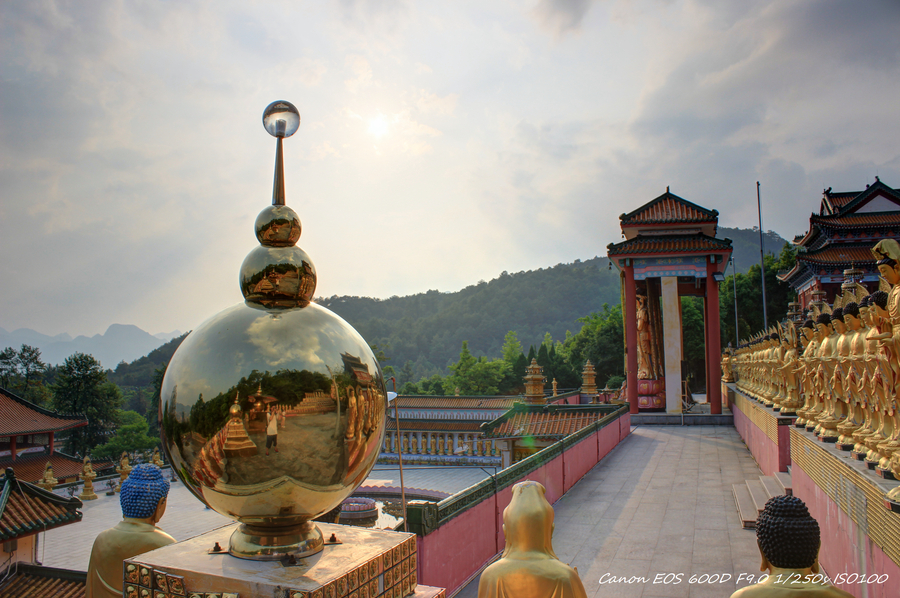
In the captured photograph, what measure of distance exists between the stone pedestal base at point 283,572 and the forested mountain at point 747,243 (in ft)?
536

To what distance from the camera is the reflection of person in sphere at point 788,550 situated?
209 cm

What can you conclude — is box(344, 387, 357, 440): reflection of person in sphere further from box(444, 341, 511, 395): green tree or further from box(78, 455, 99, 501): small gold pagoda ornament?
box(444, 341, 511, 395): green tree

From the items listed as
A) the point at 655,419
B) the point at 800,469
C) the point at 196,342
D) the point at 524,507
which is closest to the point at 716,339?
the point at 655,419

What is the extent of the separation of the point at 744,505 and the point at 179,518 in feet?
53.4

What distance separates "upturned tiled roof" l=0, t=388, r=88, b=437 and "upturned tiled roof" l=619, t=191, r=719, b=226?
2920 centimetres

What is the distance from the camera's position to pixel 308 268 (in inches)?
68.4

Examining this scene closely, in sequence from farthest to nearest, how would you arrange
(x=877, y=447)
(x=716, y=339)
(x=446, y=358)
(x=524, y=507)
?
1. (x=446, y=358)
2. (x=716, y=339)
3. (x=877, y=447)
4. (x=524, y=507)

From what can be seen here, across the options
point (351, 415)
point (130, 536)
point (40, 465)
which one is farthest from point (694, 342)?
point (351, 415)

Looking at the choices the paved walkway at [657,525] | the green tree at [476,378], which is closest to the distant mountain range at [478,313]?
the green tree at [476,378]

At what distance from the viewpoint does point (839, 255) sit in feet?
94.5

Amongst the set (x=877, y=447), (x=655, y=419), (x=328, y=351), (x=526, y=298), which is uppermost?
(x=526, y=298)

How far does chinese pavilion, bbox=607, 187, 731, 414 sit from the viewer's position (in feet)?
74.3

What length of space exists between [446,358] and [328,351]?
98.8 m

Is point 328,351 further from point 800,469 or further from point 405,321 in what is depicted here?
point 405,321
